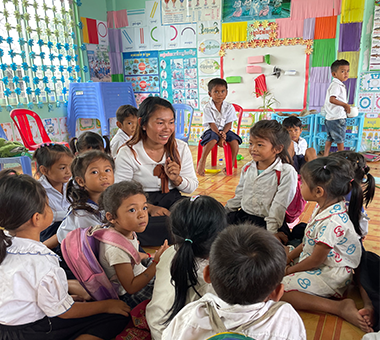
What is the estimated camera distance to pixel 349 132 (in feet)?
15.2

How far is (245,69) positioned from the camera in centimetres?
528

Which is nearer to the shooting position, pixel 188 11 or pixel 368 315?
pixel 368 315

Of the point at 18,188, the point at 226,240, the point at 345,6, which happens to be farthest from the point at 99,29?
the point at 226,240

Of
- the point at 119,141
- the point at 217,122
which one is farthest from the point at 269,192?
the point at 217,122

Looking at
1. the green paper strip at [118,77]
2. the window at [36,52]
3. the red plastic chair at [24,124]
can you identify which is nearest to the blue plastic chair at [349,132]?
the red plastic chair at [24,124]

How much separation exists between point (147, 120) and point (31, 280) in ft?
4.35

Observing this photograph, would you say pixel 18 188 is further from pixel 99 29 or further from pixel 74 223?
pixel 99 29

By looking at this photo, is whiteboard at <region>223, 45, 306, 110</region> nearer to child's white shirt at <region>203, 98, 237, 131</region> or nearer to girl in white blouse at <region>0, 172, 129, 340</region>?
child's white shirt at <region>203, 98, 237, 131</region>

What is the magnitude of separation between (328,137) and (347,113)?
1.30ft

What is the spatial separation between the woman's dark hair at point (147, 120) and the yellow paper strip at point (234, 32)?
11.8 ft

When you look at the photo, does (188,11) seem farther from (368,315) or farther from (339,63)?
(368,315)

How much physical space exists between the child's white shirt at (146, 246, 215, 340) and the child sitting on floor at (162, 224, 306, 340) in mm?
276

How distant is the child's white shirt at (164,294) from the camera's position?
1046 mm

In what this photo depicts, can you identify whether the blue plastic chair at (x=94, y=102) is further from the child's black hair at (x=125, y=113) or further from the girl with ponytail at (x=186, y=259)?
the girl with ponytail at (x=186, y=259)
